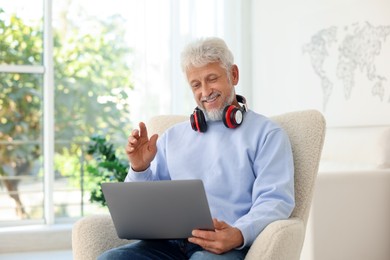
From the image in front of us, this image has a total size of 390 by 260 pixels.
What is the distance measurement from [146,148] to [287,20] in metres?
2.93

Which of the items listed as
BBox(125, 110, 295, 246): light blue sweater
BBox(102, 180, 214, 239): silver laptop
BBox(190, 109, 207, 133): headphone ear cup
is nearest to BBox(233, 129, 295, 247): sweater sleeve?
BBox(125, 110, 295, 246): light blue sweater

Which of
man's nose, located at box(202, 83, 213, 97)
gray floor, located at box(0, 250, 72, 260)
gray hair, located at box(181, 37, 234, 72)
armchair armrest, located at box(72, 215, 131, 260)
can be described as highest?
gray hair, located at box(181, 37, 234, 72)

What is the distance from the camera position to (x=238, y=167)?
2102 mm

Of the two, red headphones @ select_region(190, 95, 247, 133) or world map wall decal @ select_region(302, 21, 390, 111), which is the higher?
world map wall decal @ select_region(302, 21, 390, 111)

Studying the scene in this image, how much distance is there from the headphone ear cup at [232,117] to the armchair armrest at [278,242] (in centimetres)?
45

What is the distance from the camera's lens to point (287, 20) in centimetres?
487

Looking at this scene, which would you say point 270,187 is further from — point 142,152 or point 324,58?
point 324,58

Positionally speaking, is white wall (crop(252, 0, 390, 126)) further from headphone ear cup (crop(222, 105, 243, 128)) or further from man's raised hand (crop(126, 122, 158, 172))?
man's raised hand (crop(126, 122, 158, 172))

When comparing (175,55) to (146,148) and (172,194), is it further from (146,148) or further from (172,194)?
(172,194)

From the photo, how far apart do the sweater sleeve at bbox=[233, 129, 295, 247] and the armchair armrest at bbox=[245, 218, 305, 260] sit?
0.20 feet

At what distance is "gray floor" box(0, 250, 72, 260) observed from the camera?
4595mm

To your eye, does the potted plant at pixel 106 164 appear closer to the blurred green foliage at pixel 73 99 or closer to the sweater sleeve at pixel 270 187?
the blurred green foliage at pixel 73 99

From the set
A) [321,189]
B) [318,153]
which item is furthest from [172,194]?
[321,189]

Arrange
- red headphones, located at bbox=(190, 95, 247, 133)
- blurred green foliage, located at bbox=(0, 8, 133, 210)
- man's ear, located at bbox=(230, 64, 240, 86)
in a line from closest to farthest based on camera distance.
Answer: red headphones, located at bbox=(190, 95, 247, 133), man's ear, located at bbox=(230, 64, 240, 86), blurred green foliage, located at bbox=(0, 8, 133, 210)
